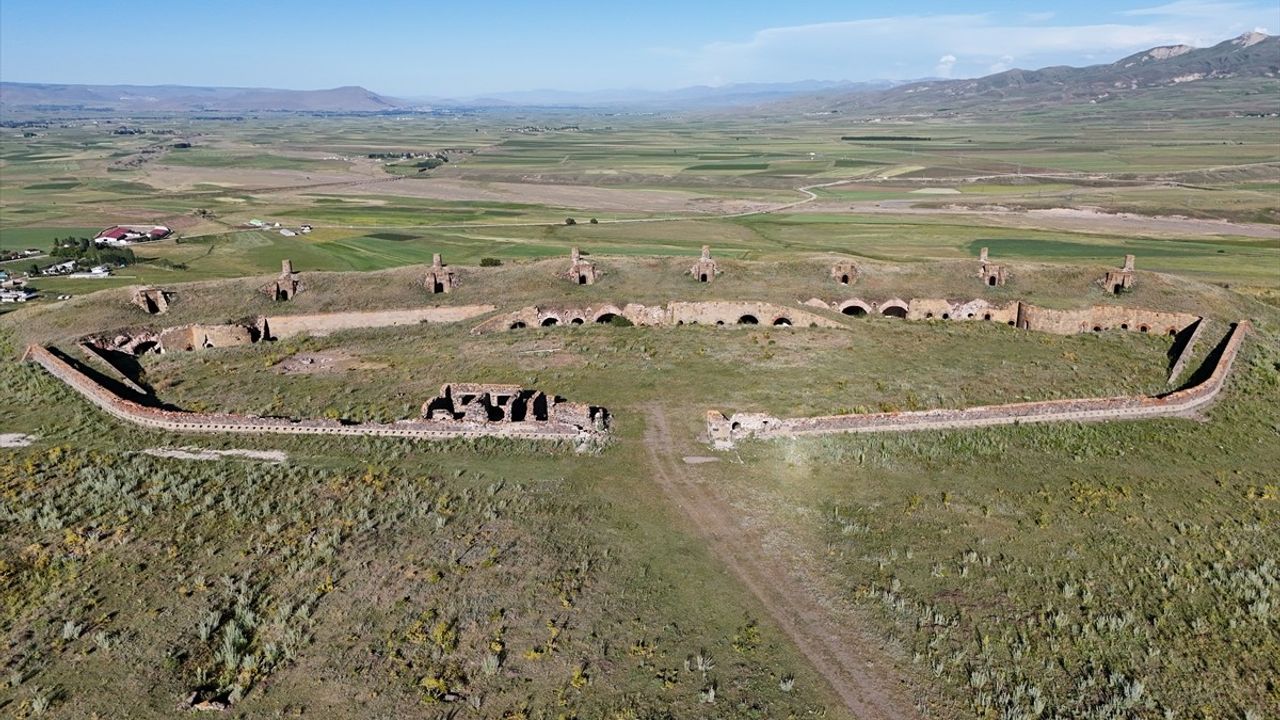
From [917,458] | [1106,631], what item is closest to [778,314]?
[917,458]

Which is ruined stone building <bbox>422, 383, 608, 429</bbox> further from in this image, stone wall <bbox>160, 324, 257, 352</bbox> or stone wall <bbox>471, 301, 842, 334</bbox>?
stone wall <bbox>160, 324, 257, 352</bbox>

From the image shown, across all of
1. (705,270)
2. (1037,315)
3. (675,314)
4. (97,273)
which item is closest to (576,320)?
(675,314)

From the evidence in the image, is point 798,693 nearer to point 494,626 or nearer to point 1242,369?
point 494,626

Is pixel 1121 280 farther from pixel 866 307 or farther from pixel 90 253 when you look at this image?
pixel 90 253

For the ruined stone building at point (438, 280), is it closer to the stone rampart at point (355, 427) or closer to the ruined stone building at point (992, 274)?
the stone rampart at point (355, 427)

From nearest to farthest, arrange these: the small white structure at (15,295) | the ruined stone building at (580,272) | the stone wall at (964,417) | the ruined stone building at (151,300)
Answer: the stone wall at (964,417) < the ruined stone building at (151,300) < the ruined stone building at (580,272) < the small white structure at (15,295)

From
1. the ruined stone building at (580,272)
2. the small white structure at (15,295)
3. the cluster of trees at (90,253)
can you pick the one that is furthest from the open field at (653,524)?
the cluster of trees at (90,253)
